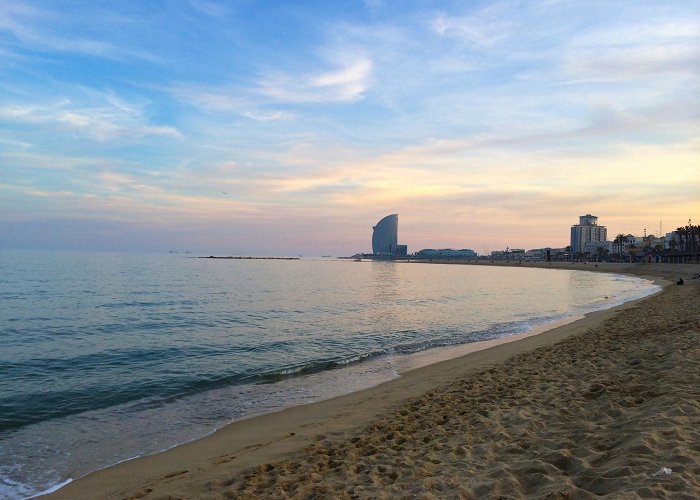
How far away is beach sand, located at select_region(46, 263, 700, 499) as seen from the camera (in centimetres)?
477

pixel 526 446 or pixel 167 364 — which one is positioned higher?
pixel 526 446

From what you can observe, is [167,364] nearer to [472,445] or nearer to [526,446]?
[472,445]

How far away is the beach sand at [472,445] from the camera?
4770mm

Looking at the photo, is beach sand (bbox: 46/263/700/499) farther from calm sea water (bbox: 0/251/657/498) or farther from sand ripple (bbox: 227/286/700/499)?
calm sea water (bbox: 0/251/657/498)

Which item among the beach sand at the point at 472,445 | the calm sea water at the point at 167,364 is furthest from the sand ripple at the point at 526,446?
the calm sea water at the point at 167,364

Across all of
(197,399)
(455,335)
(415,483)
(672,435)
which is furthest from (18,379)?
(455,335)

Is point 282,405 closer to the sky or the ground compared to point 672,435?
closer to the ground

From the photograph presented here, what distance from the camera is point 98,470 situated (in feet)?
22.6

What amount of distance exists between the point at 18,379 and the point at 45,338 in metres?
6.86

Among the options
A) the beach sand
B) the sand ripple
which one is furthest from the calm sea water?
the sand ripple

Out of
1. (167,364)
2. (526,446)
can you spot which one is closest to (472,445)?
(526,446)

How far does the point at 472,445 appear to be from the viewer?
242 inches

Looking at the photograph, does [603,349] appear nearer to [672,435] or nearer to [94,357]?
[672,435]

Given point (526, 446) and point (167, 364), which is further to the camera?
point (167, 364)
